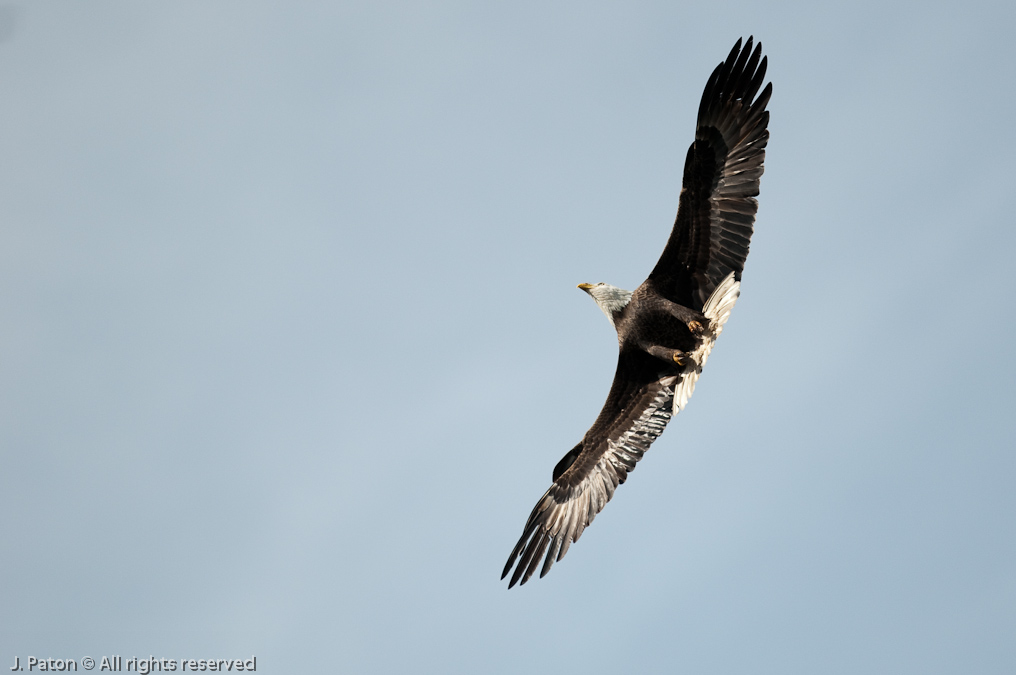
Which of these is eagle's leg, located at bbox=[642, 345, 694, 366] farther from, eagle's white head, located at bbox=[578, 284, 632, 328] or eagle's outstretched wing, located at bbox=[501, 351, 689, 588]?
eagle's white head, located at bbox=[578, 284, 632, 328]

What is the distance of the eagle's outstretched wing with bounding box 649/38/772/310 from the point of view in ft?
42.8

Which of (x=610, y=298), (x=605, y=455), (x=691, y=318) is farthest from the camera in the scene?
(x=610, y=298)

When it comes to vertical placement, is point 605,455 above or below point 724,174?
below

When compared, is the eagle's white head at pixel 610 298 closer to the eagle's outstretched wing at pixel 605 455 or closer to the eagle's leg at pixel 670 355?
the eagle's outstretched wing at pixel 605 455

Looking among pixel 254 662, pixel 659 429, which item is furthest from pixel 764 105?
pixel 254 662

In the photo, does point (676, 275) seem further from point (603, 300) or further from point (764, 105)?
point (764, 105)

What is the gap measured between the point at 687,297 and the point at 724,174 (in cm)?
215

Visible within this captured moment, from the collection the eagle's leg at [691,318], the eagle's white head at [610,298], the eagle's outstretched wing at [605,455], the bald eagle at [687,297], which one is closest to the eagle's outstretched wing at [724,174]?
the bald eagle at [687,297]

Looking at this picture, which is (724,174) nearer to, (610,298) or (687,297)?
(687,297)

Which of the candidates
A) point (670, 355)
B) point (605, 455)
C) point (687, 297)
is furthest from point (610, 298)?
point (605, 455)

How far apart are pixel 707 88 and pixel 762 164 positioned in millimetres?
1612

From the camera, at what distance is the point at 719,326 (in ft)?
42.5

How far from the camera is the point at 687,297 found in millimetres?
13539

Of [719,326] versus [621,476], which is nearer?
[719,326]
